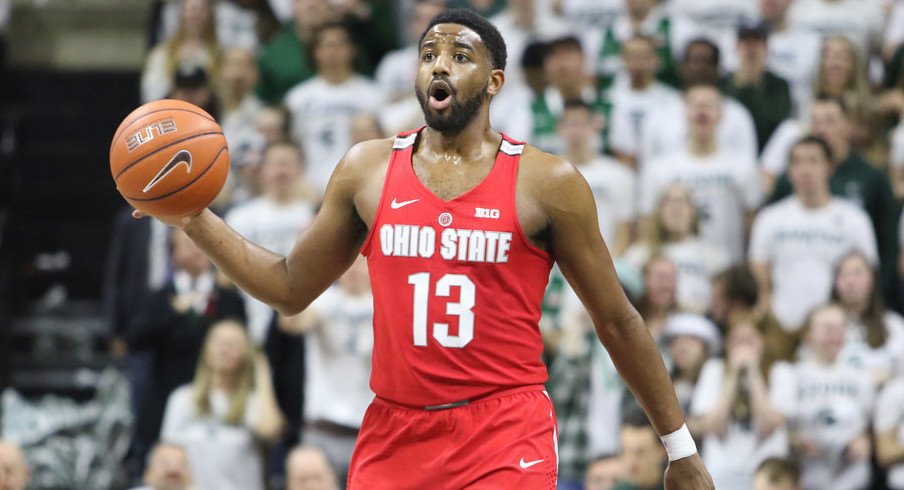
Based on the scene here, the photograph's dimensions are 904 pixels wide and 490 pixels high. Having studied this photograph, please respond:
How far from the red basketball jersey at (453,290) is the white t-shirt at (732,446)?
3948 mm

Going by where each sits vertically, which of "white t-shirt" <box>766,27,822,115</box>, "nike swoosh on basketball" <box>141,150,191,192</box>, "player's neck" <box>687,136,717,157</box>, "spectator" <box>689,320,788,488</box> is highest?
"white t-shirt" <box>766,27,822,115</box>

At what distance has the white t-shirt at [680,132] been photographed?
10047 mm

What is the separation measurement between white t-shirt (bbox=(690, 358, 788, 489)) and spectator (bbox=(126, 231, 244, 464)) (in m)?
2.89

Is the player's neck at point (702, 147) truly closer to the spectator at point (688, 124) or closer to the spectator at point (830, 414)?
the spectator at point (688, 124)

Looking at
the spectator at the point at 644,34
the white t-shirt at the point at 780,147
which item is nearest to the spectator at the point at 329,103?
the spectator at the point at 644,34

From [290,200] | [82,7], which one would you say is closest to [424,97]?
[290,200]

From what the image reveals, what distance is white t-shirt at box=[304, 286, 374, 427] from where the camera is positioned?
350 inches

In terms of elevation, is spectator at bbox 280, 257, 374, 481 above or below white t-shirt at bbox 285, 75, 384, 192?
below

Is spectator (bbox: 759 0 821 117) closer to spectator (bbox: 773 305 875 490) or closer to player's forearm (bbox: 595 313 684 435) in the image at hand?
spectator (bbox: 773 305 875 490)

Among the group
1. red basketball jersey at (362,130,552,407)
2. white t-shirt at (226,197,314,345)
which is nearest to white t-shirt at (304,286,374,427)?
white t-shirt at (226,197,314,345)

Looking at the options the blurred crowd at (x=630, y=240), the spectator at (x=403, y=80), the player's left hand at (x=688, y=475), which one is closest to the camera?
the player's left hand at (x=688, y=475)

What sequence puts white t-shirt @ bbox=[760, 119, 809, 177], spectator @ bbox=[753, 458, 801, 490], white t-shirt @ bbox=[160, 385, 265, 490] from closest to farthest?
spectator @ bbox=[753, 458, 801, 490]
white t-shirt @ bbox=[160, 385, 265, 490]
white t-shirt @ bbox=[760, 119, 809, 177]

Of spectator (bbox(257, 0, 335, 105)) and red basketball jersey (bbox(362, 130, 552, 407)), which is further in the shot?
spectator (bbox(257, 0, 335, 105))

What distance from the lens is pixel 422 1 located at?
36.5ft
